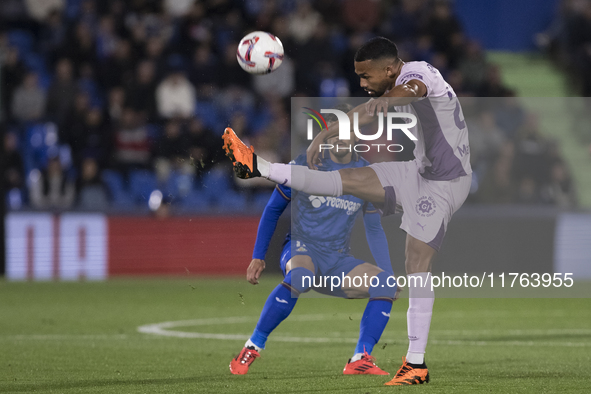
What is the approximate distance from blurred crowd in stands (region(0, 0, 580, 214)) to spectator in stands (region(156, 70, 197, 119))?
0.02 m

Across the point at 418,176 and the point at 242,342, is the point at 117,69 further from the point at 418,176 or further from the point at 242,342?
the point at 418,176

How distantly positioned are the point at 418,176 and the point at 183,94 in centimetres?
964

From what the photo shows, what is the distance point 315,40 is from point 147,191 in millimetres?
4117

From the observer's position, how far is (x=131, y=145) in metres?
14.5

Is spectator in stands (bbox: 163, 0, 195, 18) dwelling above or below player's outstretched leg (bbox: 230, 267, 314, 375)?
above

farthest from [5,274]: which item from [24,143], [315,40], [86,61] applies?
[315,40]

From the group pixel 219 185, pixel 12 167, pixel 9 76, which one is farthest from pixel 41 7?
pixel 219 185

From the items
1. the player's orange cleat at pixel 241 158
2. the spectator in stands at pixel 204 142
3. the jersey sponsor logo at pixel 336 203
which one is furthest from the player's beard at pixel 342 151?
the spectator in stands at pixel 204 142

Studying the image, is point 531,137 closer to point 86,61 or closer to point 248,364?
point 86,61

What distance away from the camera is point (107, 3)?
1645 cm

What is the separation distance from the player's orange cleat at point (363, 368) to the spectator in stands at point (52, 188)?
341 inches

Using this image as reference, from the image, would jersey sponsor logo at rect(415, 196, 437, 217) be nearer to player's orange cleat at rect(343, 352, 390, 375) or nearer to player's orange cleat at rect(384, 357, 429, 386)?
player's orange cleat at rect(384, 357, 429, 386)

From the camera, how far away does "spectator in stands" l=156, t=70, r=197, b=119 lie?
15.0 metres

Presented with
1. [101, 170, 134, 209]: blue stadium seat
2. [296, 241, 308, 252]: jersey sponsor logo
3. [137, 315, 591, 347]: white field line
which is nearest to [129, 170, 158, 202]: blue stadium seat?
[101, 170, 134, 209]: blue stadium seat
